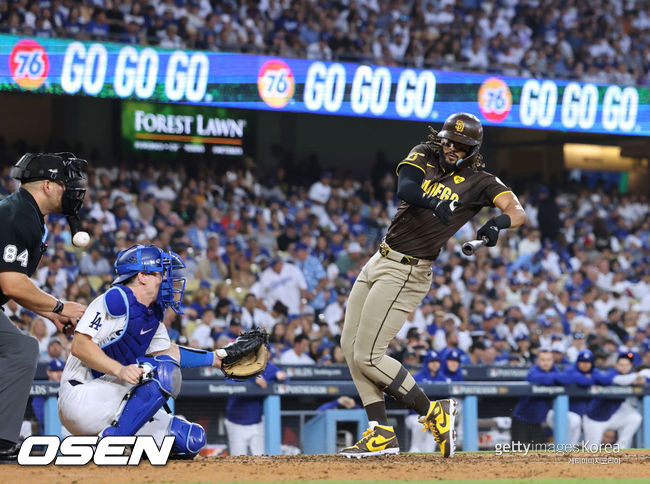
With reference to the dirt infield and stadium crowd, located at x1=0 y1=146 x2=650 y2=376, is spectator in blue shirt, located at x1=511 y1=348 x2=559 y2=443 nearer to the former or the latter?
stadium crowd, located at x1=0 y1=146 x2=650 y2=376

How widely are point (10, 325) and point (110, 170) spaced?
10.0m

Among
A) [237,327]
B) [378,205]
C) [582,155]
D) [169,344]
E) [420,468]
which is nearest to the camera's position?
[420,468]

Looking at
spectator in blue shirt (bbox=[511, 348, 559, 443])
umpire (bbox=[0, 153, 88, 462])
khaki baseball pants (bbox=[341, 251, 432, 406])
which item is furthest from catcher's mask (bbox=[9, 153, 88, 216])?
spectator in blue shirt (bbox=[511, 348, 559, 443])

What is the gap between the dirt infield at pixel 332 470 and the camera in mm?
4379

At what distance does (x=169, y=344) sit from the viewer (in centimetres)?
534

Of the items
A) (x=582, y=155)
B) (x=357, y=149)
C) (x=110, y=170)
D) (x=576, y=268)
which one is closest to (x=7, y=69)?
(x=110, y=170)

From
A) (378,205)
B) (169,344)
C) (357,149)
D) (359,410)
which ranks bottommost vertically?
(359,410)

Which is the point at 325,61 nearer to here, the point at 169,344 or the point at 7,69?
the point at 7,69

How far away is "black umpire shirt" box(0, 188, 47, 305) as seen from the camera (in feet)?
15.7

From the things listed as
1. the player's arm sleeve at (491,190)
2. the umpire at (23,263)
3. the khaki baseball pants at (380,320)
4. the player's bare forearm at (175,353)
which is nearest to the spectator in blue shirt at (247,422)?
the khaki baseball pants at (380,320)

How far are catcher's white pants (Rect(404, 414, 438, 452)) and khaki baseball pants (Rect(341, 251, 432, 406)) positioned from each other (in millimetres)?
3095

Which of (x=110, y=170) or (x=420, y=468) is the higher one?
(x=110, y=170)

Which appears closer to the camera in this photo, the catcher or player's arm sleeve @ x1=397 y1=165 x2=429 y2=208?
the catcher

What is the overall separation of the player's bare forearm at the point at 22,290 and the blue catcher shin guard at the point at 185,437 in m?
0.86
